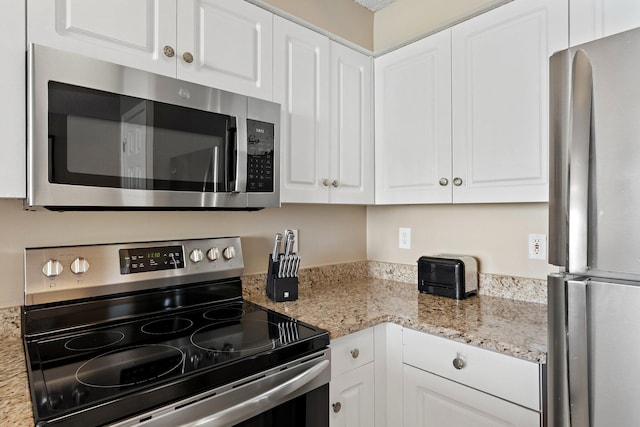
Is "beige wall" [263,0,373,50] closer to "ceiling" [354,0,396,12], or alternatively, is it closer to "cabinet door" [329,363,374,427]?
"ceiling" [354,0,396,12]

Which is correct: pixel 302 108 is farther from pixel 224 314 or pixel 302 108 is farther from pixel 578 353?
pixel 578 353

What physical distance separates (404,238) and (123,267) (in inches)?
55.0

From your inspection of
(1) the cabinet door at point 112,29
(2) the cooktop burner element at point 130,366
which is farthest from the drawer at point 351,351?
(1) the cabinet door at point 112,29

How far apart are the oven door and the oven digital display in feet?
2.05

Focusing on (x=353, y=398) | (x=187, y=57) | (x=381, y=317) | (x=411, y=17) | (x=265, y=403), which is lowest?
(x=353, y=398)

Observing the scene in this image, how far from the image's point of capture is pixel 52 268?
1.19 m

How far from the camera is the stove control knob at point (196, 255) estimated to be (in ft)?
4.81

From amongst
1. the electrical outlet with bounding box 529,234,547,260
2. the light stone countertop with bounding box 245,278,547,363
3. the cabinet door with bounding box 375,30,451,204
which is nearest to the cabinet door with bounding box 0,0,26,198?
the light stone countertop with bounding box 245,278,547,363

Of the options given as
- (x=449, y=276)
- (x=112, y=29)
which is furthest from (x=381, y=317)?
(x=112, y=29)

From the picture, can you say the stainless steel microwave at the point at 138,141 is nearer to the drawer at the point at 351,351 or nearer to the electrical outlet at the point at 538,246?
the drawer at the point at 351,351

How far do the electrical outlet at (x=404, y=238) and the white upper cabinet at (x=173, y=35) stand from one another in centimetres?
106

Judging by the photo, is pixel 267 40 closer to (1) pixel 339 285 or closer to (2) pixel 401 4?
(2) pixel 401 4

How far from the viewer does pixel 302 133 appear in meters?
1.61

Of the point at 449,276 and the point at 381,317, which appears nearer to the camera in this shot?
the point at 381,317
